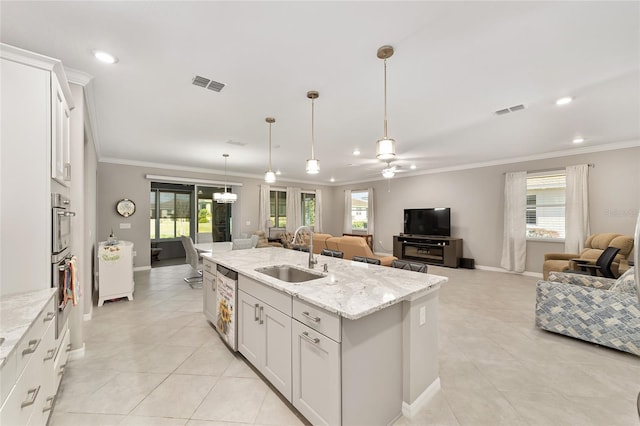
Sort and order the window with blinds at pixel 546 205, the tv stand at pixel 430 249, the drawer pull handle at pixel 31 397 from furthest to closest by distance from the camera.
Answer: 1. the tv stand at pixel 430 249
2. the window with blinds at pixel 546 205
3. the drawer pull handle at pixel 31 397

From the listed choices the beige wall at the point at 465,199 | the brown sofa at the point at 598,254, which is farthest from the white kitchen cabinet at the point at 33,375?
the brown sofa at the point at 598,254

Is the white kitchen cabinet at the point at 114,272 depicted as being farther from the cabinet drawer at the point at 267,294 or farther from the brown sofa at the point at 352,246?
the brown sofa at the point at 352,246

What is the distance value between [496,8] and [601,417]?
290 cm

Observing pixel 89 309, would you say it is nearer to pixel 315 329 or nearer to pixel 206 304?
pixel 206 304

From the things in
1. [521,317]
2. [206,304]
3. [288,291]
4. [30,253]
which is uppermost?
[30,253]

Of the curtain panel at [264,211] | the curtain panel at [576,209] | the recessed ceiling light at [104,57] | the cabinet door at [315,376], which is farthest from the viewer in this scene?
the curtain panel at [264,211]

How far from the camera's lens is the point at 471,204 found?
269 inches

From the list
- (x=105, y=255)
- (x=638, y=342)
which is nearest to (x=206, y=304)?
(x=105, y=255)

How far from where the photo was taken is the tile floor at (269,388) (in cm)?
180

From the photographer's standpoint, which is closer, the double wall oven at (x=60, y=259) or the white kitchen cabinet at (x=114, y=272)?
the double wall oven at (x=60, y=259)

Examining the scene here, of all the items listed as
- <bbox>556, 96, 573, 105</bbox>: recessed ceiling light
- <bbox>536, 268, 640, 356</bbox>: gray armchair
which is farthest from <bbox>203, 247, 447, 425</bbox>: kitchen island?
<bbox>556, 96, 573, 105</bbox>: recessed ceiling light

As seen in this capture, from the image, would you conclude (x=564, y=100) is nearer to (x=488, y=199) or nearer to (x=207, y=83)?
(x=488, y=199)

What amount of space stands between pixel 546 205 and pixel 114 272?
8534mm

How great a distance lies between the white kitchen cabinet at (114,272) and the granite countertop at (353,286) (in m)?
2.50
